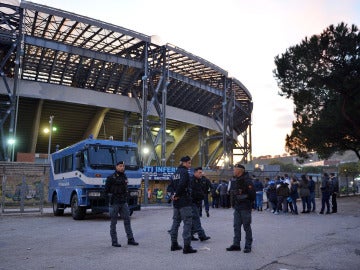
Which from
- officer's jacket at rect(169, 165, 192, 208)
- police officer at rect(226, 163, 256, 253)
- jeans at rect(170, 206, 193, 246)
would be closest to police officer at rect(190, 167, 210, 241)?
police officer at rect(226, 163, 256, 253)

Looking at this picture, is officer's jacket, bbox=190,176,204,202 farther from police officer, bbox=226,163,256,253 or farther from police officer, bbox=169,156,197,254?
police officer, bbox=169,156,197,254

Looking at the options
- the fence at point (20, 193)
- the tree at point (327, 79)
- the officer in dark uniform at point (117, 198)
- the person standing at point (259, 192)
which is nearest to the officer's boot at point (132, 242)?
the officer in dark uniform at point (117, 198)

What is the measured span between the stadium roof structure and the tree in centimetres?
1102

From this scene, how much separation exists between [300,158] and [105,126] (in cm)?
2043

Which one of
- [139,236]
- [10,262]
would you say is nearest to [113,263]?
[10,262]

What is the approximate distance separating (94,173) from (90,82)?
80.9 feet

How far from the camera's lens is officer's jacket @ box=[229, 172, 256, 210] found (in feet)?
22.2

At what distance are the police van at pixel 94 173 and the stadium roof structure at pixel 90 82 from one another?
16.2 metres

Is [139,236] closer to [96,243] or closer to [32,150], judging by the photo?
[96,243]

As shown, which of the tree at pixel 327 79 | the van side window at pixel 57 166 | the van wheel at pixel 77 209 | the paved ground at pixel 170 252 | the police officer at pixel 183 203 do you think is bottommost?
the paved ground at pixel 170 252

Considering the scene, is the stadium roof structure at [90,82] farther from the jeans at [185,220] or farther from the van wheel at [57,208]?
the jeans at [185,220]

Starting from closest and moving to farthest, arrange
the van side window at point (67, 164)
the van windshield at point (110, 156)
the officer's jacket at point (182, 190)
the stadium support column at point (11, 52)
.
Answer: the officer's jacket at point (182, 190) → the van windshield at point (110, 156) → the van side window at point (67, 164) → the stadium support column at point (11, 52)

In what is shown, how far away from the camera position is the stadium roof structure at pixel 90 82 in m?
28.1

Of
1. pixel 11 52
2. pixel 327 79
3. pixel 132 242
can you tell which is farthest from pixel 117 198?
pixel 11 52
